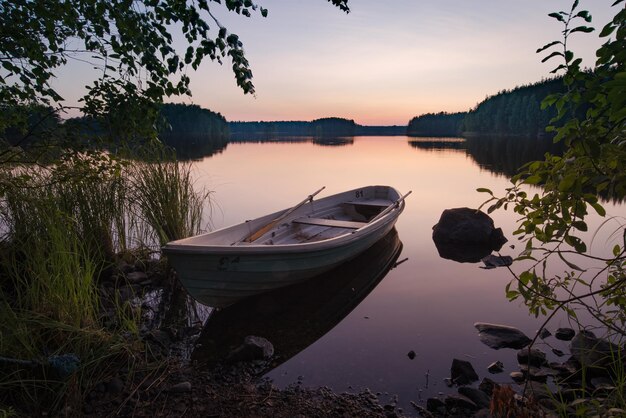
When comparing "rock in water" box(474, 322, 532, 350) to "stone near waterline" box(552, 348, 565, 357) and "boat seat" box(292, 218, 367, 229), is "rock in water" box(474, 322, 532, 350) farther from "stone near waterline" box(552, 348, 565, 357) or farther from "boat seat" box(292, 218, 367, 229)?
"boat seat" box(292, 218, 367, 229)

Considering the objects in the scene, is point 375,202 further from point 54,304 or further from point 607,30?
point 607,30

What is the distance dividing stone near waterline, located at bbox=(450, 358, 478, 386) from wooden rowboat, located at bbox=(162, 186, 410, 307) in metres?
2.69

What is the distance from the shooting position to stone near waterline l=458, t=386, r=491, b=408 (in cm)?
396

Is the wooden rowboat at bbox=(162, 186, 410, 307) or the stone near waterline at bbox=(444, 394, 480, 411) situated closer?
the stone near waterline at bbox=(444, 394, 480, 411)

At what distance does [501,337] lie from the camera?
18.2 feet

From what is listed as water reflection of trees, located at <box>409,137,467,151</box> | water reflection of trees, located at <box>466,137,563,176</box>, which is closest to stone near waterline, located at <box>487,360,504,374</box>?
water reflection of trees, located at <box>466,137,563,176</box>

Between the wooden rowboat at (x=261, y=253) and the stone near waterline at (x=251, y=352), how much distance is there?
1086mm

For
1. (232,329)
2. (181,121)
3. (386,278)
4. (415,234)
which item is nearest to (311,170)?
(415,234)

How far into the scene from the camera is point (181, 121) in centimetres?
13138

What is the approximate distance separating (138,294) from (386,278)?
16.0 feet

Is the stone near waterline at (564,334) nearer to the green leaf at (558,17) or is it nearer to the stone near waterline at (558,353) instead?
the stone near waterline at (558,353)

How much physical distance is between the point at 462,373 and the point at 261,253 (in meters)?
3.04

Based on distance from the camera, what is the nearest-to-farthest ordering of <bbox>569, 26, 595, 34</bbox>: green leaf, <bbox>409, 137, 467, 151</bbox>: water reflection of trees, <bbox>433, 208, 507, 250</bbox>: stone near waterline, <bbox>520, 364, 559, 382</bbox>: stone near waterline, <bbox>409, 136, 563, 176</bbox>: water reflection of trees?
1. <bbox>569, 26, 595, 34</bbox>: green leaf
2. <bbox>520, 364, 559, 382</bbox>: stone near waterline
3. <bbox>433, 208, 507, 250</bbox>: stone near waterline
4. <bbox>409, 136, 563, 176</bbox>: water reflection of trees
5. <bbox>409, 137, 467, 151</bbox>: water reflection of trees

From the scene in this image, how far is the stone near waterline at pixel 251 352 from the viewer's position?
4.75 m
